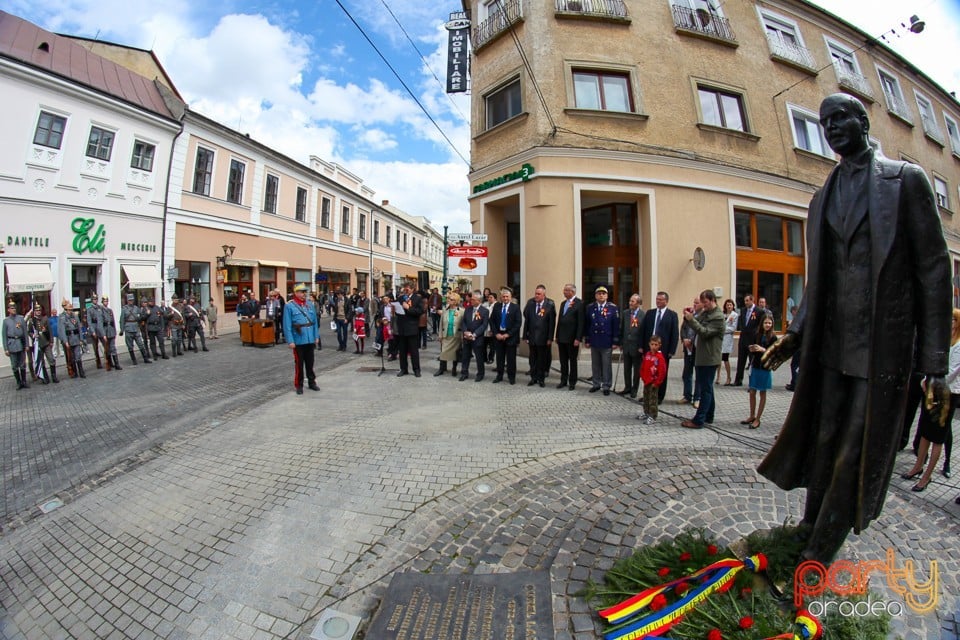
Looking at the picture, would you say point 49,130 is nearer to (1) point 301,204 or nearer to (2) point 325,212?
(1) point 301,204

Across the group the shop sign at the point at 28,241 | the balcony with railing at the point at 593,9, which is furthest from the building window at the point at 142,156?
the balcony with railing at the point at 593,9

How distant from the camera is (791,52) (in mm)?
13242

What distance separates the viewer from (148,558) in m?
2.88

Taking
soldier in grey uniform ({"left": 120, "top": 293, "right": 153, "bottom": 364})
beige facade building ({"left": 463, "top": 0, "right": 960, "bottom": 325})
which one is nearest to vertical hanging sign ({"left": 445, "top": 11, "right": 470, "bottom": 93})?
beige facade building ({"left": 463, "top": 0, "right": 960, "bottom": 325})

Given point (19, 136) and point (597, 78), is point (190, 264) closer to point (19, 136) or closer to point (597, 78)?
point (19, 136)

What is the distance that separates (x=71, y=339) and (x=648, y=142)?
50.9 feet

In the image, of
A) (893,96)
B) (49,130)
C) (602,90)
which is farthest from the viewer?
(893,96)

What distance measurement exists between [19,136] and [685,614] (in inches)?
823

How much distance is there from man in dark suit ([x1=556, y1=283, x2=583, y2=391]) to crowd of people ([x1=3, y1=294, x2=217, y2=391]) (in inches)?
448

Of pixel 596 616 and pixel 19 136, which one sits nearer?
pixel 596 616

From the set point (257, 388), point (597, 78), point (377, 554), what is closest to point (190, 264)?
point (257, 388)

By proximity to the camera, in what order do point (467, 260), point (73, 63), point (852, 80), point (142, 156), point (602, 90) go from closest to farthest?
point (467, 260), point (602, 90), point (852, 80), point (73, 63), point (142, 156)

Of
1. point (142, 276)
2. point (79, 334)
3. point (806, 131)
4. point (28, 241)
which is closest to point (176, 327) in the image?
point (79, 334)

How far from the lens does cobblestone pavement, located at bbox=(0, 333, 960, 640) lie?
245 centimetres
